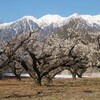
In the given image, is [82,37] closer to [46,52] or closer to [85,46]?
[85,46]

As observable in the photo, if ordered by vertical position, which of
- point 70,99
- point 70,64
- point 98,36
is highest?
point 98,36

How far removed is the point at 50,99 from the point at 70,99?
115cm

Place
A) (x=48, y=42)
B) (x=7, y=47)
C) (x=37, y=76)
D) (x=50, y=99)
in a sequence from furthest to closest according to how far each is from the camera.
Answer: (x=48, y=42) < (x=37, y=76) < (x=7, y=47) < (x=50, y=99)

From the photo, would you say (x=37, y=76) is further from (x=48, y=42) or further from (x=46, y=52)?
(x=48, y=42)

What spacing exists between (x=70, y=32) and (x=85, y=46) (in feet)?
12.5

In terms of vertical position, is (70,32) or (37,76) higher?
(70,32)

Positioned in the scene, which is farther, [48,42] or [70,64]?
[48,42]

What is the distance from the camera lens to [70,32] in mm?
46000

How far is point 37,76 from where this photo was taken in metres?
38.0

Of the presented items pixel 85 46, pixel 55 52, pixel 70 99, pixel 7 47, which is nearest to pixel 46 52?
pixel 55 52

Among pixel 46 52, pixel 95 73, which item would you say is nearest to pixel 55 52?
pixel 46 52

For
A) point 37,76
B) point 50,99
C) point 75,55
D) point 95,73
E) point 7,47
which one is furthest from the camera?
point 95,73

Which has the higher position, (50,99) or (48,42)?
(48,42)

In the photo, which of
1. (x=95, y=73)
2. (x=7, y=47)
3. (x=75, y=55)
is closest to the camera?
(x=7, y=47)
